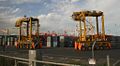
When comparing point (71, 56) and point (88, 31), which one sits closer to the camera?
point (71, 56)

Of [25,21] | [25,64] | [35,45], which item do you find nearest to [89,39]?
[35,45]

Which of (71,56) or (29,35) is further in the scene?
(29,35)

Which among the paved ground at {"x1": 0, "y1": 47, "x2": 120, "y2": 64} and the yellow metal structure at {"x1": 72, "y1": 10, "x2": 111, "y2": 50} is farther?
the yellow metal structure at {"x1": 72, "y1": 10, "x2": 111, "y2": 50}

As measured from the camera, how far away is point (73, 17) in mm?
51312

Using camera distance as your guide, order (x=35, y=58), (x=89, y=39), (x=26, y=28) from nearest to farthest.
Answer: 1. (x=35, y=58)
2. (x=89, y=39)
3. (x=26, y=28)

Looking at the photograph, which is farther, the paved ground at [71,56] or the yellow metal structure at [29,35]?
the yellow metal structure at [29,35]

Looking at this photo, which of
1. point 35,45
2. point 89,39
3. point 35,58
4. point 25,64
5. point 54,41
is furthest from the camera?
point 54,41

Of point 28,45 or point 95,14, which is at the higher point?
point 95,14

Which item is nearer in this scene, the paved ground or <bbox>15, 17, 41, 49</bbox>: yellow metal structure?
the paved ground

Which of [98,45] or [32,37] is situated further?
[32,37]

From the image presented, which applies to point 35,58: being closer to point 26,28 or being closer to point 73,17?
point 73,17

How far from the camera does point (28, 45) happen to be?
5841cm

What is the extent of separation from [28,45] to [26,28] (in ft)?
20.3

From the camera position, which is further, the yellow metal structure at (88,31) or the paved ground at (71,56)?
the yellow metal structure at (88,31)
